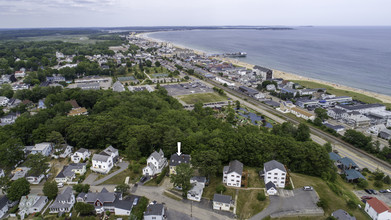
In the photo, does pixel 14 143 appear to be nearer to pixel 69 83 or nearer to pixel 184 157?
pixel 184 157

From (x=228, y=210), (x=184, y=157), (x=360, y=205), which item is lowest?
(x=360, y=205)

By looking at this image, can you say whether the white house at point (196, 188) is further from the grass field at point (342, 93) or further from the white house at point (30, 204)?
the grass field at point (342, 93)

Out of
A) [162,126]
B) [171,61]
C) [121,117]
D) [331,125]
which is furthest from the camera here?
[171,61]

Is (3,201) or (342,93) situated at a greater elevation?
(3,201)

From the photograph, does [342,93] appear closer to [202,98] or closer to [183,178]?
[202,98]

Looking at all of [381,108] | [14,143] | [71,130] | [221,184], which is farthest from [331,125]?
[14,143]

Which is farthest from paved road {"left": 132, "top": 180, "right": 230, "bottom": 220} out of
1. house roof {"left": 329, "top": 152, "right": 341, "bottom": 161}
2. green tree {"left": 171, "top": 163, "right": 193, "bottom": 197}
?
house roof {"left": 329, "top": 152, "right": 341, "bottom": 161}

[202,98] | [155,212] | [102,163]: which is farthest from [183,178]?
[202,98]

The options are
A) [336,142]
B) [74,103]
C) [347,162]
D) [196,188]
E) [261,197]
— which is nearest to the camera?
[261,197]
